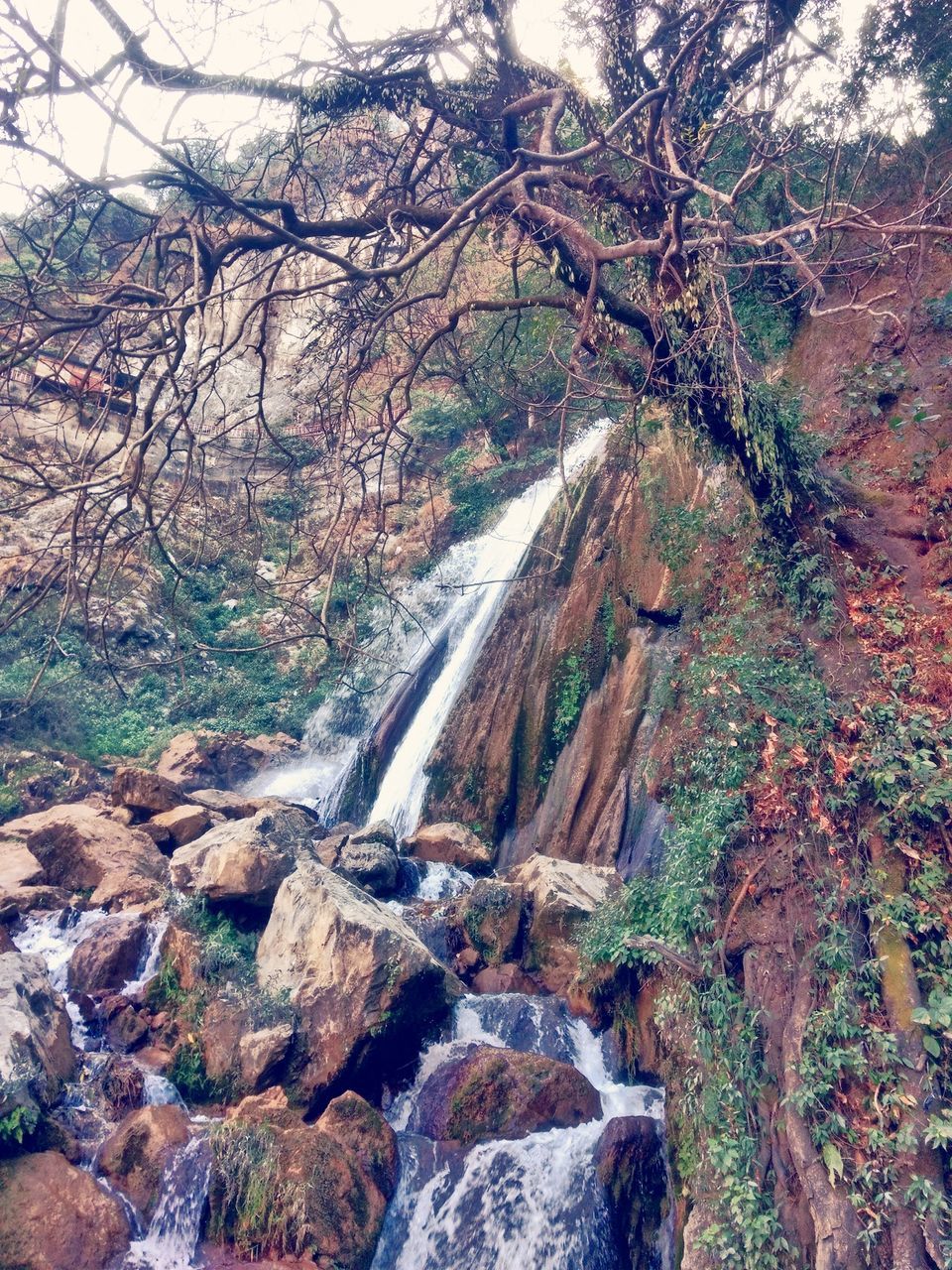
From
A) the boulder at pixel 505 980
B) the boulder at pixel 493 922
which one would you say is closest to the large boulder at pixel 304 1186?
the boulder at pixel 505 980

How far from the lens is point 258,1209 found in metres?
4.47

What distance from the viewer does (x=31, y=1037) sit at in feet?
16.3

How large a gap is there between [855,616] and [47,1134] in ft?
18.3

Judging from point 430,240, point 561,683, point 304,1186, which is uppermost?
point 430,240

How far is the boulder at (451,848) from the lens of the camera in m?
8.62

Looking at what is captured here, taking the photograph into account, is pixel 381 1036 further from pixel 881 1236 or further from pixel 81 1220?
pixel 881 1236

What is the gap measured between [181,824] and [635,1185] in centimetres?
611

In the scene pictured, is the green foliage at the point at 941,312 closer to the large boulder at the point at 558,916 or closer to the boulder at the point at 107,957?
the large boulder at the point at 558,916

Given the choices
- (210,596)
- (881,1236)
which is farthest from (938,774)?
(210,596)

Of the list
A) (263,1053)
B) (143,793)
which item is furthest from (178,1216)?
(143,793)

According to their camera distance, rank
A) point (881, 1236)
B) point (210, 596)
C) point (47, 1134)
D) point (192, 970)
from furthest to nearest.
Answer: point (210, 596) < point (192, 970) < point (47, 1134) < point (881, 1236)

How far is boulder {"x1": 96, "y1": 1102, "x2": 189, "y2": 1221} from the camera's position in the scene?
181 inches

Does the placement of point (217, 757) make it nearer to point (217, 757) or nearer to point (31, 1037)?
point (217, 757)

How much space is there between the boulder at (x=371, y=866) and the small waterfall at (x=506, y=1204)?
2.74 m
